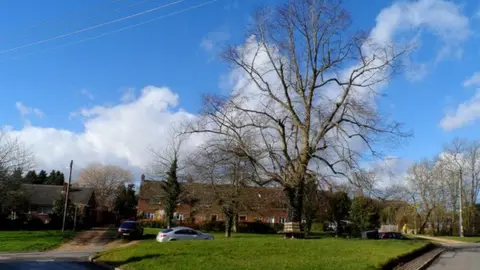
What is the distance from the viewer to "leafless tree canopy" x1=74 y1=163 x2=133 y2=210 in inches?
4119

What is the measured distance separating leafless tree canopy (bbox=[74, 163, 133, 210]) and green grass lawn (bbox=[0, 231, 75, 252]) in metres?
60.6

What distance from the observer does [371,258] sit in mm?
18531

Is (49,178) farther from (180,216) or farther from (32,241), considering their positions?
(32,241)

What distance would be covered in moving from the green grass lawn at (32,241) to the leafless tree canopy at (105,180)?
60.6 meters

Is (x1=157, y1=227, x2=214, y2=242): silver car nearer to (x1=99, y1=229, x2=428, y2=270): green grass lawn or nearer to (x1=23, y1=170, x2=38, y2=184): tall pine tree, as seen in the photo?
(x1=99, y1=229, x2=428, y2=270): green grass lawn

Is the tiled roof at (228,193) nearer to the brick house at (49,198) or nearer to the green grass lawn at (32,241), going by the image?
the green grass lawn at (32,241)

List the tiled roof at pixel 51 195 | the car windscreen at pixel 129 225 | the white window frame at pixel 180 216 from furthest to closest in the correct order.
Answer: the white window frame at pixel 180 216, the tiled roof at pixel 51 195, the car windscreen at pixel 129 225

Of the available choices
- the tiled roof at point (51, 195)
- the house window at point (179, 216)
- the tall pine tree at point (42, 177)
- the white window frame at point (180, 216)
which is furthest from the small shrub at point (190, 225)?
the tall pine tree at point (42, 177)

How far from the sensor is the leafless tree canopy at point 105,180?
343 feet

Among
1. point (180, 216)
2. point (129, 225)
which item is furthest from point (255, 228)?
point (129, 225)

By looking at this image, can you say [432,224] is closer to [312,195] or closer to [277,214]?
[277,214]

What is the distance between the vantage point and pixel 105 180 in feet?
351

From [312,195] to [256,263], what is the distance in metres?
19.6

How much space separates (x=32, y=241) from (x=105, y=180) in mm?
70509
